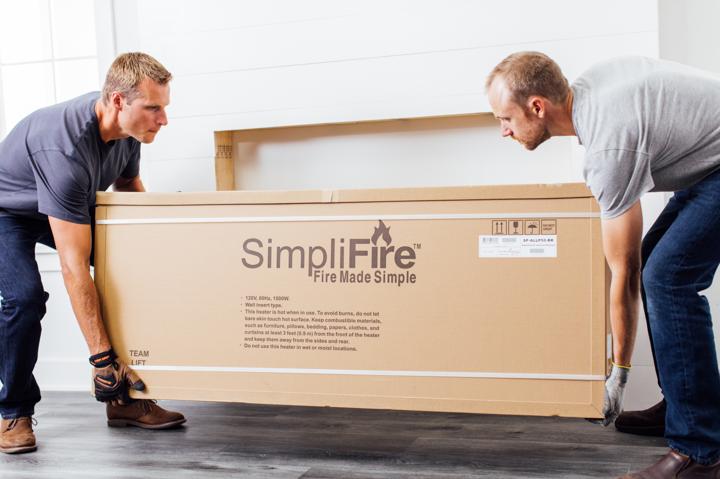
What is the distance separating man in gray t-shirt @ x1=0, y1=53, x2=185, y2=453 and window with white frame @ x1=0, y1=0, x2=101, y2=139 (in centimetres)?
82

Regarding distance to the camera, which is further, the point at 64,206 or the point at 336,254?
the point at 64,206

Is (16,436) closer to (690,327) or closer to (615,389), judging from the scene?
(615,389)

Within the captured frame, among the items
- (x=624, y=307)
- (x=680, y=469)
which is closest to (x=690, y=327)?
(x=624, y=307)

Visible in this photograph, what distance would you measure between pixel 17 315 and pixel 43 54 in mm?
1295

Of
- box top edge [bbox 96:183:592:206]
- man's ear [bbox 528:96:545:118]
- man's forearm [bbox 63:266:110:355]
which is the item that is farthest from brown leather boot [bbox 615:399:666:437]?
man's forearm [bbox 63:266:110:355]

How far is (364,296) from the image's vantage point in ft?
5.56

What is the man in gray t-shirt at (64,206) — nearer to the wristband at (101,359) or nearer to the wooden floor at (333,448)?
the wristband at (101,359)

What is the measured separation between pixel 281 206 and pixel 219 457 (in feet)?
2.15

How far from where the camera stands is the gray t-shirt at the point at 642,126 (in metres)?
1.37

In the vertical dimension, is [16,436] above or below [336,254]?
below

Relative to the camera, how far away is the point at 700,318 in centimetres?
146

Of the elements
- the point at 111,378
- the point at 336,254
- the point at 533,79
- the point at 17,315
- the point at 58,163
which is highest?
the point at 533,79

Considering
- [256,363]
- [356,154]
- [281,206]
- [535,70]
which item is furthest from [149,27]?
[535,70]

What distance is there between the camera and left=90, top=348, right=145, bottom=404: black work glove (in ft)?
5.93
